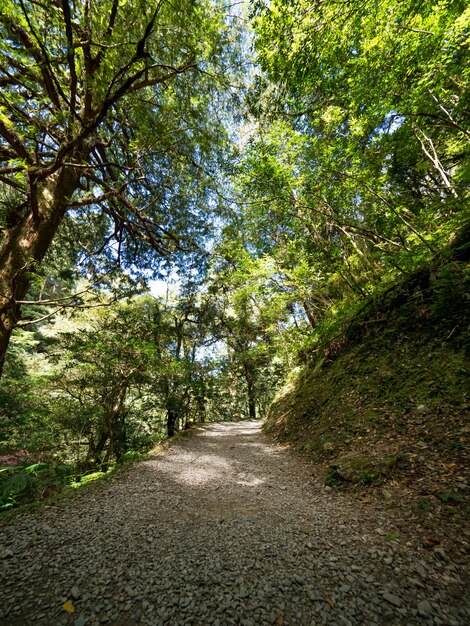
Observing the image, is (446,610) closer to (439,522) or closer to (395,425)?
(439,522)

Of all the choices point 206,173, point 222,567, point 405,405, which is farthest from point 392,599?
point 206,173

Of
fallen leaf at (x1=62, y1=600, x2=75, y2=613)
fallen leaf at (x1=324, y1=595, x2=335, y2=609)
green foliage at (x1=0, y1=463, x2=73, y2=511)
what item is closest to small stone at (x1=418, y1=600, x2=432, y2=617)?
fallen leaf at (x1=324, y1=595, x2=335, y2=609)

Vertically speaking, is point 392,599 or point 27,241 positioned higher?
point 27,241

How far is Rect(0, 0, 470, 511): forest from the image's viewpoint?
3248 mm

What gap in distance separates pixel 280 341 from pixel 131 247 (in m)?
7.92

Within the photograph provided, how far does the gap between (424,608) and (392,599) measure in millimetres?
155

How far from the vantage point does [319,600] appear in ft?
4.80

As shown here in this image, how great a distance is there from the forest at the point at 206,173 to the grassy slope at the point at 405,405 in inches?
3.1

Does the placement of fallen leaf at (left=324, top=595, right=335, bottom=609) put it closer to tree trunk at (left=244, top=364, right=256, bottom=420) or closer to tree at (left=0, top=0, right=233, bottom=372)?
Answer: tree at (left=0, top=0, right=233, bottom=372)

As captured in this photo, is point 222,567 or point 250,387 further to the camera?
point 250,387

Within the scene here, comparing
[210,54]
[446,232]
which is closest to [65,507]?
[446,232]

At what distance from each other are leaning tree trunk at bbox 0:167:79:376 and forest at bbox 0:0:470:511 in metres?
0.03

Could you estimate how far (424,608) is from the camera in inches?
52.4

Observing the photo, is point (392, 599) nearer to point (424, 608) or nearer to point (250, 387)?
point (424, 608)
